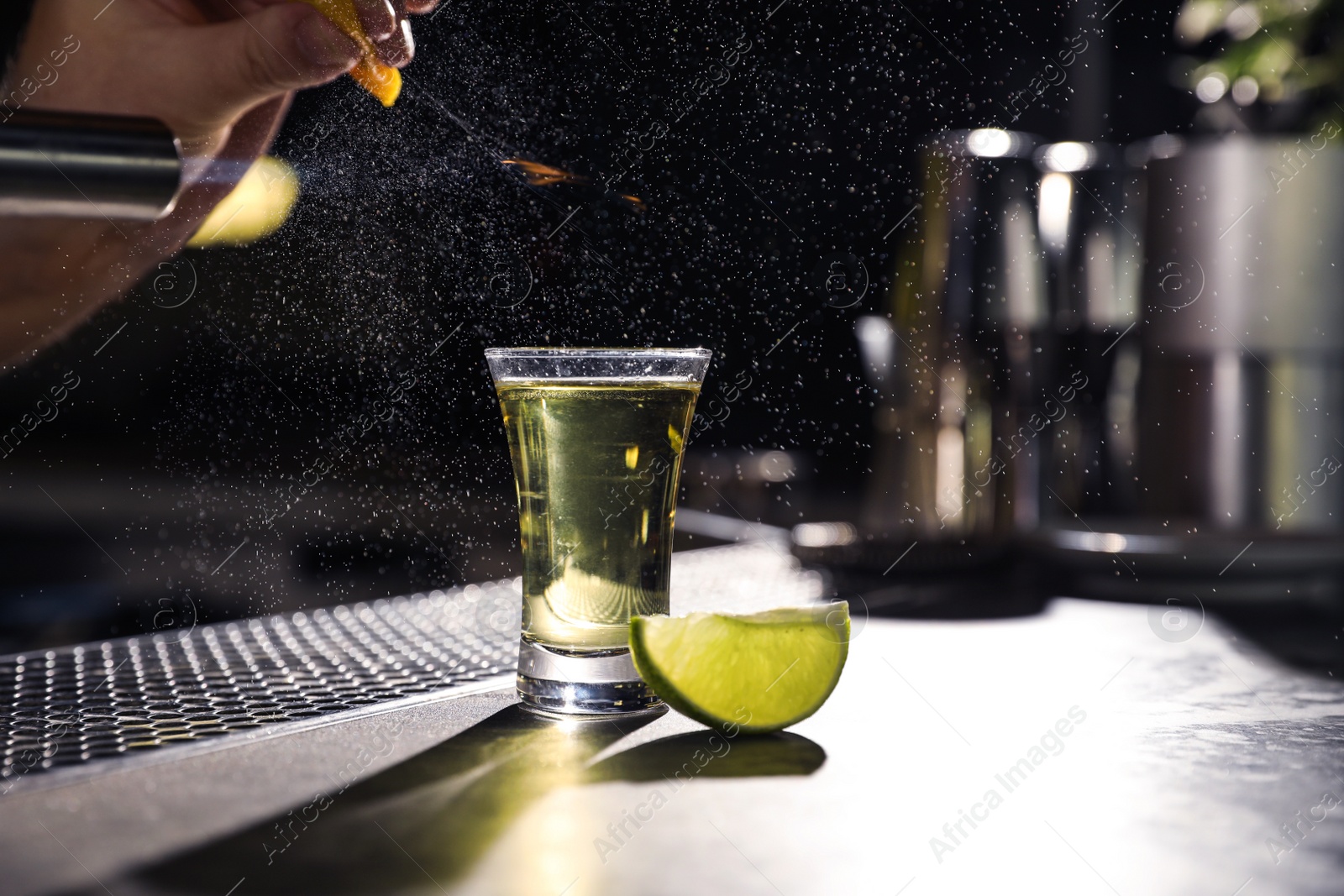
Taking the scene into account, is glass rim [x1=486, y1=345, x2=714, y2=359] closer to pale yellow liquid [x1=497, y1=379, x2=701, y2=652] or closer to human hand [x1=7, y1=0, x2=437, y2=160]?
pale yellow liquid [x1=497, y1=379, x2=701, y2=652]

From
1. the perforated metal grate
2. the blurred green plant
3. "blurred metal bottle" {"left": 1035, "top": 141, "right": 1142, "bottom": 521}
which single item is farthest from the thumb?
the blurred green plant

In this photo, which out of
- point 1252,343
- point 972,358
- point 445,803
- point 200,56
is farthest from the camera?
point 972,358

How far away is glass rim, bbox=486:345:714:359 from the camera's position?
64 centimetres

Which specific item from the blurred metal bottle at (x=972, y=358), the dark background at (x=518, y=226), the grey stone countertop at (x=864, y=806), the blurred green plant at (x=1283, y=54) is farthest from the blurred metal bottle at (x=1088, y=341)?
the grey stone countertop at (x=864, y=806)

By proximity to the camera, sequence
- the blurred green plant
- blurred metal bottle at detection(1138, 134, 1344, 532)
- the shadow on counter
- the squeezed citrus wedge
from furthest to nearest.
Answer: the blurred green plant < blurred metal bottle at detection(1138, 134, 1344, 532) < the squeezed citrus wedge < the shadow on counter

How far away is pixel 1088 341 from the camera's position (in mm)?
1411

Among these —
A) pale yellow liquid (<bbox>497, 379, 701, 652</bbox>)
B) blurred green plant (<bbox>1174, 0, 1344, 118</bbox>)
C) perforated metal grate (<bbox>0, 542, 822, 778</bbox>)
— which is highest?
blurred green plant (<bbox>1174, 0, 1344, 118</bbox>)

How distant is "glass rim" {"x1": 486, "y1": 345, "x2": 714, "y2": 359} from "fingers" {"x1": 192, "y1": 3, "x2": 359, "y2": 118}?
0.74 feet

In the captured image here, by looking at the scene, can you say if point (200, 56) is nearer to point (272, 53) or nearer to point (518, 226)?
point (272, 53)

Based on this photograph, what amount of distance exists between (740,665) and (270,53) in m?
0.50

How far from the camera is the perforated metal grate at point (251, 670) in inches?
23.1

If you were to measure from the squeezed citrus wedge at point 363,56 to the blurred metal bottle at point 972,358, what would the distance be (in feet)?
2.67

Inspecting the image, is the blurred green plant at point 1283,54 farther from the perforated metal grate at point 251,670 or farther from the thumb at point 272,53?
the thumb at point 272,53

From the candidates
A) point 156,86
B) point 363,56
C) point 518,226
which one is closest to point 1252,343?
point 518,226
